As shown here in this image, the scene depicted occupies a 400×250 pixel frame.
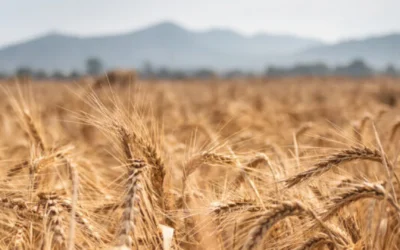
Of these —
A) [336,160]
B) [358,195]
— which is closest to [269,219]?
[358,195]

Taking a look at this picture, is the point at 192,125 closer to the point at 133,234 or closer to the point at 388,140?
the point at 388,140

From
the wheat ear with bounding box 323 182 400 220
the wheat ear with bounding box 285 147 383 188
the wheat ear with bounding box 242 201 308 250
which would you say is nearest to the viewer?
the wheat ear with bounding box 242 201 308 250

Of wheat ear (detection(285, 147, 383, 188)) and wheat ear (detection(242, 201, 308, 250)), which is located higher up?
wheat ear (detection(285, 147, 383, 188))

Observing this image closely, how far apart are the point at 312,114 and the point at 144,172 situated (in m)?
8.20

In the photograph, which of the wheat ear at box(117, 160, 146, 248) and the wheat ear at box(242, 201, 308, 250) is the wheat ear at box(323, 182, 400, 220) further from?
the wheat ear at box(117, 160, 146, 248)

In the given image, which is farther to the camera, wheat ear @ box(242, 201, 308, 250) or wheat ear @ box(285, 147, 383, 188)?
wheat ear @ box(285, 147, 383, 188)

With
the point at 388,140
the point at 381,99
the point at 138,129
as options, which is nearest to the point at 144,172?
the point at 138,129

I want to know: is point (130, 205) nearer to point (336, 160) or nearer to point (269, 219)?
point (269, 219)

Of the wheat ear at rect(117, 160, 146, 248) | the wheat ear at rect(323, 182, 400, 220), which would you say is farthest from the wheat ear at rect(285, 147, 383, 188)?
the wheat ear at rect(117, 160, 146, 248)

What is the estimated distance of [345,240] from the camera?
1508mm

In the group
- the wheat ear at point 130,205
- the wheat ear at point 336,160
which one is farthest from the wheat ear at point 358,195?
the wheat ear at point 130,205

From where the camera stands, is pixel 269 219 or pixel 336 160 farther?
pixel 336 160

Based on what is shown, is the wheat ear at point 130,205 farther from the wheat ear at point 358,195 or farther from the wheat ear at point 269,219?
the wheat ear at point 358,195

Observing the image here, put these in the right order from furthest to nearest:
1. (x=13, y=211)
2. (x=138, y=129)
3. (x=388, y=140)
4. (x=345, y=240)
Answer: (x=388, y=140) → (x=138, y=129) → (x=13, y=211) → (x=345, y=240)
